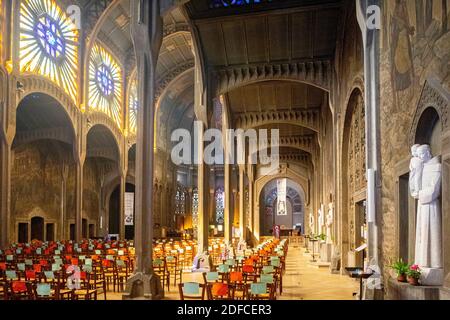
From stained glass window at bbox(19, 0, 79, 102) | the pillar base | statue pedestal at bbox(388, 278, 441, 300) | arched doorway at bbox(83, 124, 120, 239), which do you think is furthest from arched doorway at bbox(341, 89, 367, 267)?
arched doorway at bbox(83, 124, 120, 239)

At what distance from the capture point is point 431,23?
287 inches

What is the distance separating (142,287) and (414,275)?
649 cm

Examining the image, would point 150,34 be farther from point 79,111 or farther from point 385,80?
point 79,111

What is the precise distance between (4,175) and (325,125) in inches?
647

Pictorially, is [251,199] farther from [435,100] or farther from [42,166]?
[435,100]

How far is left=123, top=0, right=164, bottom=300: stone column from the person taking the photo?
11.3 meters

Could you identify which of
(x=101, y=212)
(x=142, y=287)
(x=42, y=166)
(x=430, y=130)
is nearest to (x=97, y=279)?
(x=142, y=287)

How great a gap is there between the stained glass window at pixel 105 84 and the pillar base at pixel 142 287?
20.0 m

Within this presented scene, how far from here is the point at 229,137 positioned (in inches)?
1055

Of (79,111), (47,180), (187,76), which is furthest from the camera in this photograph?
(187,76)

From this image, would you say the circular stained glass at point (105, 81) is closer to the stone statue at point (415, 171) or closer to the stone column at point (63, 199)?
the stone column at point (63, 199)

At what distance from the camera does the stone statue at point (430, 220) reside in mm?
7211
